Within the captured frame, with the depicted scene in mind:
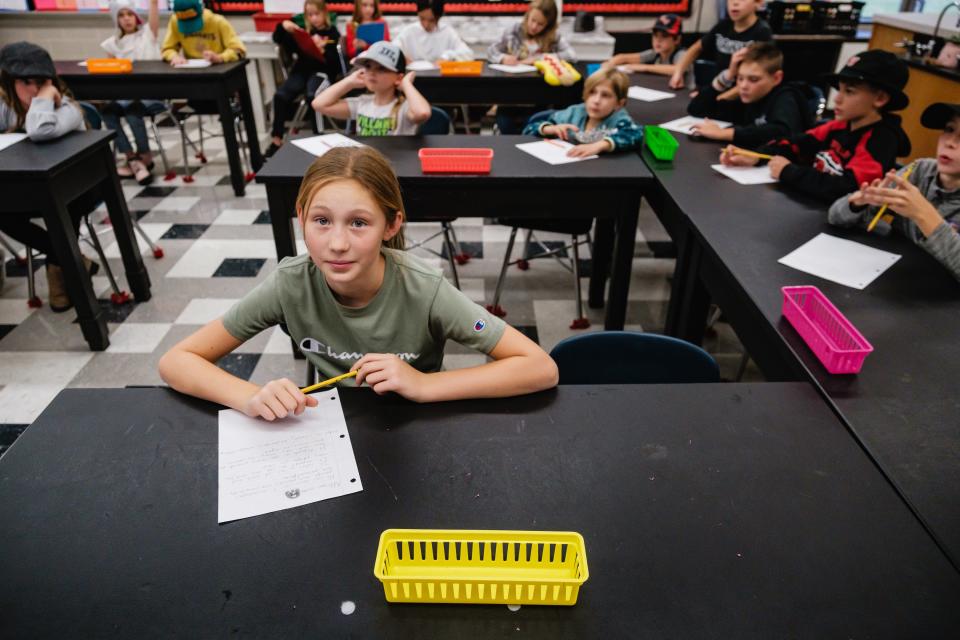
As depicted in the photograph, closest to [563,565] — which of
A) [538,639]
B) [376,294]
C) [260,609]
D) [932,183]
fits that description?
[538,639]

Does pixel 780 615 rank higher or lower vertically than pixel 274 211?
higher

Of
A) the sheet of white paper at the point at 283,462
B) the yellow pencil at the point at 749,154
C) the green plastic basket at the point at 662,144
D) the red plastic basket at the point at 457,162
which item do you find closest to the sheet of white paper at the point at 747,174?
the yellow pencil at the point at 749,154

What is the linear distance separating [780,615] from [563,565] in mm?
260

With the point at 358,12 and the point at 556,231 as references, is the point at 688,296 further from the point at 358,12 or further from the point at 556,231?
the point at 358,12

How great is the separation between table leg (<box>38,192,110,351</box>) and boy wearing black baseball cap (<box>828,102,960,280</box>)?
2597 mm

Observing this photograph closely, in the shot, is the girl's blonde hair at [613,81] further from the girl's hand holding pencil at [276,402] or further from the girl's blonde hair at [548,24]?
the girl's hand holding pencil at [276,402]

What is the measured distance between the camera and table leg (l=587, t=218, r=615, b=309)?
110 inches

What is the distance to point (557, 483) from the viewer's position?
92 centimetres

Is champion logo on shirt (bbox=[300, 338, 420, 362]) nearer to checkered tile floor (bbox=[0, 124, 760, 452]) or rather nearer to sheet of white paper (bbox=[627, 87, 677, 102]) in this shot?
checkered tile floor (bbox=[0, 124, 760, 452])

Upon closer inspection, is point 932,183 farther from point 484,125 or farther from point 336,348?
point 484,125

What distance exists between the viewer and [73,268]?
2350 mm

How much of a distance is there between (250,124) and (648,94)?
2.64m

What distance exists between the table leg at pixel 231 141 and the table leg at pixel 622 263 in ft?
8.75

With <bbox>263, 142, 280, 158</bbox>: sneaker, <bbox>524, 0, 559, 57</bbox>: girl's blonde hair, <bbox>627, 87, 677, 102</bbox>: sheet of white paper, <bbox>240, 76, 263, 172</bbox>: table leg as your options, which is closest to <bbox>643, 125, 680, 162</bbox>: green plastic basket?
<bbox>627, 87, 677, 102</bbox>: sheet of white paper
